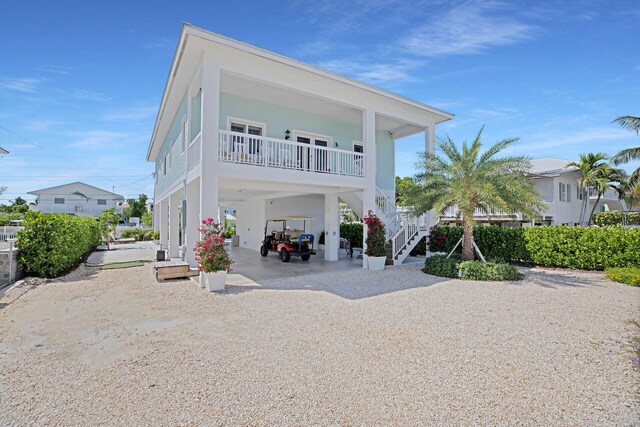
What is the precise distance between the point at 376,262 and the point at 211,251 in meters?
5.70

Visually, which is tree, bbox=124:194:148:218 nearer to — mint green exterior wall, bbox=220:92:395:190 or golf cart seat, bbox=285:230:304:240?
golf cart seat, bbox=285:230:304:240

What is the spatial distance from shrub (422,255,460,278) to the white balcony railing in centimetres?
387

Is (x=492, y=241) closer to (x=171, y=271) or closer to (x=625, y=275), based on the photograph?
(x=625, y=275)

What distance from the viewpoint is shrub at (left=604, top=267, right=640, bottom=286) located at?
8.34m

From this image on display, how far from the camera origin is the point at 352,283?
865 cm

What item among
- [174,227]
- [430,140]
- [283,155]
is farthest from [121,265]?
[430,140]

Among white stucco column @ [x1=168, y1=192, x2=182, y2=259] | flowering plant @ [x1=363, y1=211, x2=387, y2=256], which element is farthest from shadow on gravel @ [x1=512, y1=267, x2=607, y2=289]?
white stucco column @ [x1=168, y1=192, x2=182, y2=259]

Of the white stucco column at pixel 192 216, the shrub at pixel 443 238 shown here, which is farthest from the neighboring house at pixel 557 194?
the white stucco column at pixel 192 216

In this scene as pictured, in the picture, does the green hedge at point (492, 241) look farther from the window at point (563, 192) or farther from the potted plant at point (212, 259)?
the window at point (563, 192)

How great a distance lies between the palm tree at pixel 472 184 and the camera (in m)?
9.45

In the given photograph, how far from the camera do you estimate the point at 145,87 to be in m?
14.3

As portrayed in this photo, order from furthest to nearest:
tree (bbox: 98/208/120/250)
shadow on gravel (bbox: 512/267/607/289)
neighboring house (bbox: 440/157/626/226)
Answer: tree (bbox: 98/208/120/250) → neighboring house (bbox: 440/157/626/226) → shadow on gravel (bbox: 512/267/607/289)

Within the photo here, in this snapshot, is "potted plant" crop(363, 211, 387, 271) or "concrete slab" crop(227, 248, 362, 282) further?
"potted plant" crop(363, 211, 387, 271)

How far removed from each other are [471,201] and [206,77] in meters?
8.49
